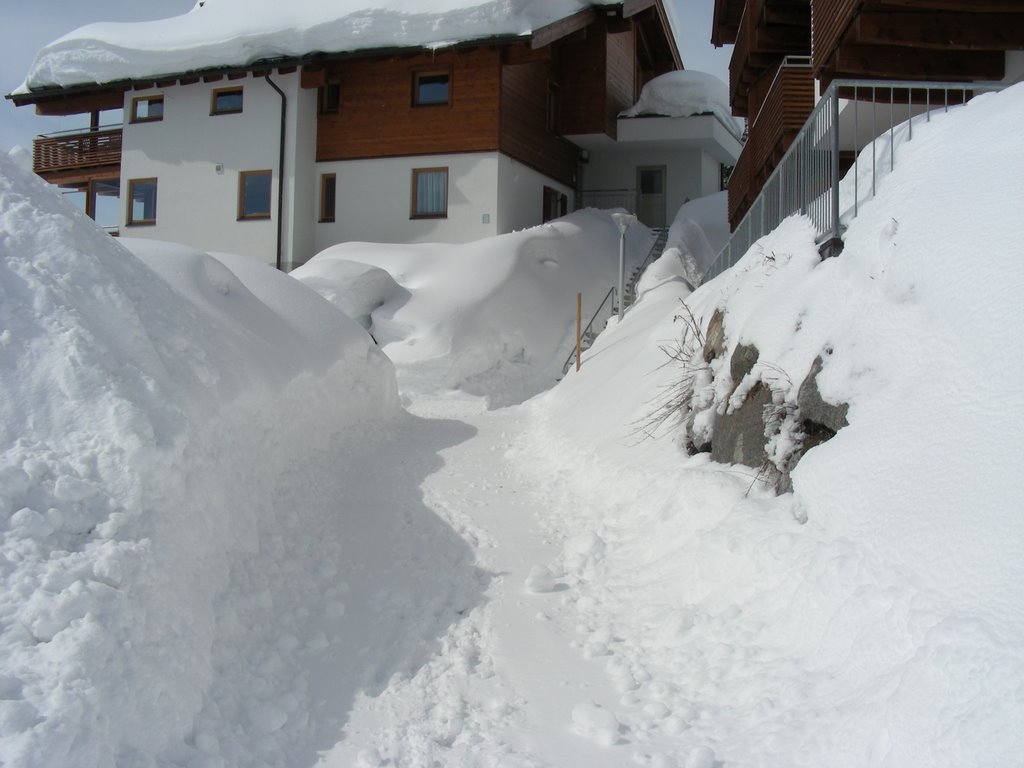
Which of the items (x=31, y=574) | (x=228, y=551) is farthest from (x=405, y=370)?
(x=31, y=574)

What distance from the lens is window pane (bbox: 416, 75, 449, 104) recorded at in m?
22.0

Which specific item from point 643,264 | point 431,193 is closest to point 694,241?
point 643,264

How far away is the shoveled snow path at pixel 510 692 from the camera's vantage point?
14.0ft

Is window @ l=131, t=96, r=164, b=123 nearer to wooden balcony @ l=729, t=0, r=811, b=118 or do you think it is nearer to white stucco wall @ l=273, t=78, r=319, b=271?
white stucco wall @ l=273, t=78, r=319, b=271

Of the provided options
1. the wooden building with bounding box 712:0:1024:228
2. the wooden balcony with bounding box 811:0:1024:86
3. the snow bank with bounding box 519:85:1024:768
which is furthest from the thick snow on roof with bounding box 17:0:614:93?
the snow bank with bounding box 519:85:1024:768

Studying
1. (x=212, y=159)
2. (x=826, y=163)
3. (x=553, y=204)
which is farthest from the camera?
(x=553, y=204)

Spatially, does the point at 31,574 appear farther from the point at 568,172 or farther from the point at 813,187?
the point at 568,172

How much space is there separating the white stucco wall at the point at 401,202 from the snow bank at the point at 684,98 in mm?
7388

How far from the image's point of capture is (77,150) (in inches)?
1027

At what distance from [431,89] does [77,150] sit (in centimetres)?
1167

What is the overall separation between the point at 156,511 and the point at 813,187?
6.44 meters

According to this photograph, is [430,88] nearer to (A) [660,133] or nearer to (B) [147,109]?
(A) [660,133]

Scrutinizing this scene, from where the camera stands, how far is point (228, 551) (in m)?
5.85

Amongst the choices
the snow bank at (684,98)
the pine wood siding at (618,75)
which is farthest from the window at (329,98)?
the snow bank at (684,98)
